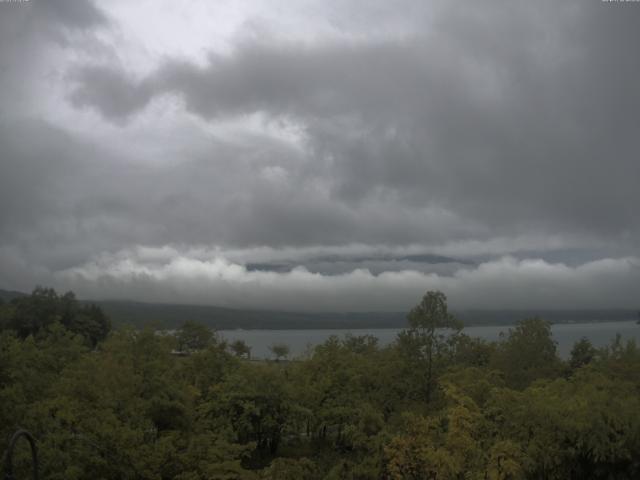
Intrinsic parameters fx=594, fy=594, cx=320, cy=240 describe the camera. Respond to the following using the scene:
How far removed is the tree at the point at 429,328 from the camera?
31688 millimetres

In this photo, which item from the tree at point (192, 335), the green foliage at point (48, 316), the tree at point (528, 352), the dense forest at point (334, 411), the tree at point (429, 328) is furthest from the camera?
the green foliage at point (48, 316)

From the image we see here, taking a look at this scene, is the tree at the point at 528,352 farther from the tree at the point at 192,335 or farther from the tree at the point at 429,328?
the tree at the point at 192,335

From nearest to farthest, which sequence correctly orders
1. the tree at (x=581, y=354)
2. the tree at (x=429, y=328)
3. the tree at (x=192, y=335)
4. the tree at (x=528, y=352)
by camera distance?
1. the tree at (x=429, y=328)
2. the tree at (x=528, y=352)
3. the tree at (x=581, y=354)
4. the tree at (x=192, y=335)

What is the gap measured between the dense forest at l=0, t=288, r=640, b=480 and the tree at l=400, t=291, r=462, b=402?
7cm

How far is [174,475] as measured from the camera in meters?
19.2

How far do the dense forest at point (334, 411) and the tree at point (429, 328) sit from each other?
2.6 inches

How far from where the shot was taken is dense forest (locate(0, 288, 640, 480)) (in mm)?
17312

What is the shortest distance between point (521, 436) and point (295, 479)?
7365 mm

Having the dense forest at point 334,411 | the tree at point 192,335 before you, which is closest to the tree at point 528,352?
the dense forest at point 334,411

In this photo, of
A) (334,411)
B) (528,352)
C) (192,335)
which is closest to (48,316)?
(192,335)

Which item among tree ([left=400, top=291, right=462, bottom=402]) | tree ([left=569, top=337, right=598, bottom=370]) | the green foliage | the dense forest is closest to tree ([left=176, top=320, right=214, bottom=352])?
the dense forest

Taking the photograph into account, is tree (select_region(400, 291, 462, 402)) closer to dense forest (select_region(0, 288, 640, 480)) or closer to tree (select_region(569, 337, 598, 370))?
dense forest (select_region(0, 288, 640, 480))

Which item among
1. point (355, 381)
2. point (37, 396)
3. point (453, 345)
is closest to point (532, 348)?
point (453, 345)

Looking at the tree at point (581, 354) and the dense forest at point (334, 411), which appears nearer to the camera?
the dense forest at point (334, 411)
